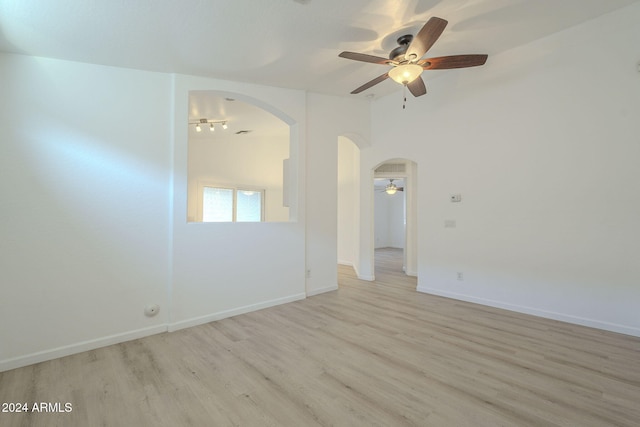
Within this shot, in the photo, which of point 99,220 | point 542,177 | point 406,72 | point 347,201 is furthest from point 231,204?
point 542,177

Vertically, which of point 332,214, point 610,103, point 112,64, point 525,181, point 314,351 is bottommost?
point 314,351

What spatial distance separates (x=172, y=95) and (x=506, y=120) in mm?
4274

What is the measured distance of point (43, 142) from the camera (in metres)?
2.66

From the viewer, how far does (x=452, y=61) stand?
9.46 feet

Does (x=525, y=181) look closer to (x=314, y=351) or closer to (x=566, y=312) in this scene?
→ (x=566, y=312)

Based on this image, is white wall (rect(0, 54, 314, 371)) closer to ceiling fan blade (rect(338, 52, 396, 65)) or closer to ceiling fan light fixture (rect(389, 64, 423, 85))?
ceiling fan blade (rect(338, 52, 396, 65))

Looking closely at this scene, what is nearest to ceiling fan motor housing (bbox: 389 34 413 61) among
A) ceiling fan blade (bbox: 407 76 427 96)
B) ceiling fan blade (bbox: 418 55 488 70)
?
ceiling fan blade (bbox: 418 55 488 70)

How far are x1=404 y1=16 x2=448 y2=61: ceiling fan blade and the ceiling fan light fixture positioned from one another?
0.07 m

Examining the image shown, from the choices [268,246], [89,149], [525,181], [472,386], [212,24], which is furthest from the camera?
[268,246]

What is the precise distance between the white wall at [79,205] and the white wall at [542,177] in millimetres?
3912

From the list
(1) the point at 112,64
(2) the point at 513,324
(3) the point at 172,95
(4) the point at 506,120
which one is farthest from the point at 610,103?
(1) the point at 112,64

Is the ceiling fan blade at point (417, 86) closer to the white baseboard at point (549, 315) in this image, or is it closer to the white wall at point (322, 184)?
the white wall at point (322, 184)

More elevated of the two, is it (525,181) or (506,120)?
(506,120)

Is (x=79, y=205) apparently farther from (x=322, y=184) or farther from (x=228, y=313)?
(x=322, y=184)
